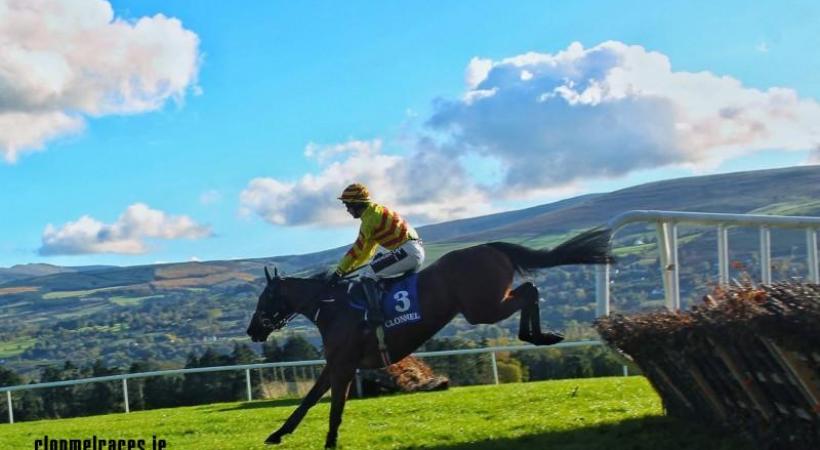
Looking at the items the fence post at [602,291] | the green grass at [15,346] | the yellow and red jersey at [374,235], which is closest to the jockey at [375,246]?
the yellow and red jersey at [374,235]

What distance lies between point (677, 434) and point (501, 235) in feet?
229

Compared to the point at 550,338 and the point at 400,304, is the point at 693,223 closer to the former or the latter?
the point at 550,338

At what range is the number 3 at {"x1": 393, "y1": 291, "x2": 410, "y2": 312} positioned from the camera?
7.78m

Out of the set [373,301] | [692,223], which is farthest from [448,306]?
[692,223]

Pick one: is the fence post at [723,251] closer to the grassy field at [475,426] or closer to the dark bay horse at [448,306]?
the dark bay horse at [448,306]

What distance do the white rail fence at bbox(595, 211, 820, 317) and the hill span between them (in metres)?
5.38

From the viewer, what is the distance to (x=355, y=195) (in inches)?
307

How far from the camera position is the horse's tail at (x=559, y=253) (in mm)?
7715

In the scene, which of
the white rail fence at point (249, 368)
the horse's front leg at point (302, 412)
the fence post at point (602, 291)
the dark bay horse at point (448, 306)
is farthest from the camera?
the white rail fence at point (249, 368)

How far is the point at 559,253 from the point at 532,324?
0.71 m

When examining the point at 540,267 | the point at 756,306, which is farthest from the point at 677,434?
the point at 540,267

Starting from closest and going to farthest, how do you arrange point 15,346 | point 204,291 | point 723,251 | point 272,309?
point 723,251
point 272,309
point 15,346
point 204,291

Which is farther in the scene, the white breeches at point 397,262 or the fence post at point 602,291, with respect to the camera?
the white breeches at point 397,262

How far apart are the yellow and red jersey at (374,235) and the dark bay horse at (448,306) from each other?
0.30 m
